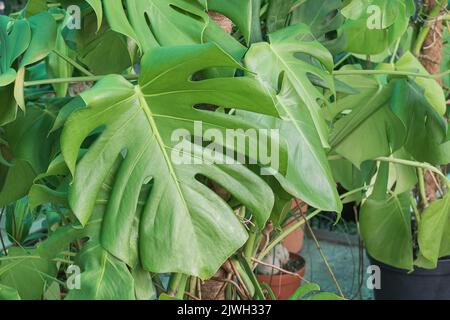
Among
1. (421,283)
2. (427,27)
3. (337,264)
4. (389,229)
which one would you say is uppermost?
(427,27)

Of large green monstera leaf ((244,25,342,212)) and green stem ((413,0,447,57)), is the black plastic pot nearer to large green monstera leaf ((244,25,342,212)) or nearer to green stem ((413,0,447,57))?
green stem ((413,0,447,57))

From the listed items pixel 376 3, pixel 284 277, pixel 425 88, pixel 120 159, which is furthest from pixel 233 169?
pixel 284 277

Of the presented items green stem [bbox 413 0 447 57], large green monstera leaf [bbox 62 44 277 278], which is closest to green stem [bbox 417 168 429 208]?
green stem [bbox 413 0 447 57]

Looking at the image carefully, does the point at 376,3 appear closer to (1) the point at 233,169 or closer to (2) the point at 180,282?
(1) the point at 233,169

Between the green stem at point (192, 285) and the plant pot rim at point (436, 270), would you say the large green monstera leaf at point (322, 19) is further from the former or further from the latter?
the plant pot rim at point (436, 270)

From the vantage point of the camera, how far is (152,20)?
90cm

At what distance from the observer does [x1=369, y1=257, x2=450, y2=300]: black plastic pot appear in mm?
1680

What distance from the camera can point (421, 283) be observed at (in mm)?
1688

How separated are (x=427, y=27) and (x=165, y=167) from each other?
1081 millimetres

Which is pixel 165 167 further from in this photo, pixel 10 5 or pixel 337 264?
pixel 10 5

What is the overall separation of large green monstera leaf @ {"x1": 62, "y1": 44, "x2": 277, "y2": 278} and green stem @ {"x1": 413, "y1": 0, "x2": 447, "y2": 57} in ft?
3.12

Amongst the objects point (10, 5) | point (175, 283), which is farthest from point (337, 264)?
point (10, 5)

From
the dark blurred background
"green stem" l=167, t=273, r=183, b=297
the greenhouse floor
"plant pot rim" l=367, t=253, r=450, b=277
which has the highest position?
the dark blurred background

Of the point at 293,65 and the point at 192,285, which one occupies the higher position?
the point at 293,65
